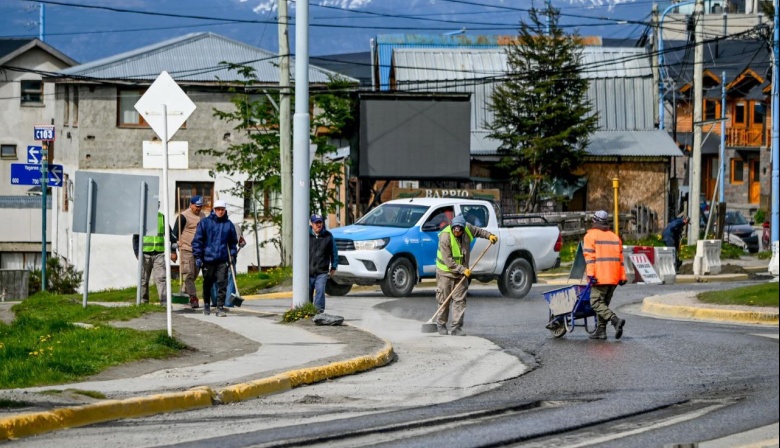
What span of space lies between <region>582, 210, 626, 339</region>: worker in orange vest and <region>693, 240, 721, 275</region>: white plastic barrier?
53.2 ft

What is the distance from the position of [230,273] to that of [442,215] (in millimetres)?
5361

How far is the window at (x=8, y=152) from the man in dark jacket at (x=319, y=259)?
159 feet

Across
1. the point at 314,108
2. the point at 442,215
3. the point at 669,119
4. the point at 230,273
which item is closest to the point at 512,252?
the point at 442,215

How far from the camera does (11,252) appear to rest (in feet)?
184

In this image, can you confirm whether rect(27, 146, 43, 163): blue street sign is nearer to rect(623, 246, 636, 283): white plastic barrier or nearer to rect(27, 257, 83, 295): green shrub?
rect(27, 257, 83, 295): green shrub

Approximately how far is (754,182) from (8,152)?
44.5 metres

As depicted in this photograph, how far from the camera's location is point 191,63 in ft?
155

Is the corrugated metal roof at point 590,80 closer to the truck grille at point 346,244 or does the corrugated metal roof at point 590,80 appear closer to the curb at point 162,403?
the truck grille at point 346,244

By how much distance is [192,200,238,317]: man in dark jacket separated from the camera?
738 inches

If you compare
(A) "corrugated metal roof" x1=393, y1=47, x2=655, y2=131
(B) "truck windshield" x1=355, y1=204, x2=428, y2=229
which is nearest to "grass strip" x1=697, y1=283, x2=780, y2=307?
(B) "truck windshield" x1=355, y1=204, x2=428, y2=229

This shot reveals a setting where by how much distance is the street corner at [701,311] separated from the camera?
19.7 m

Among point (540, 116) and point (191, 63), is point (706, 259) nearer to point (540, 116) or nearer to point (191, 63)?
point (540, 116)

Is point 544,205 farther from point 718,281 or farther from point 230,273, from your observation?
point 230,273

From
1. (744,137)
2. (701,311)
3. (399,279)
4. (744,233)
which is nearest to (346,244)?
(399,279)
